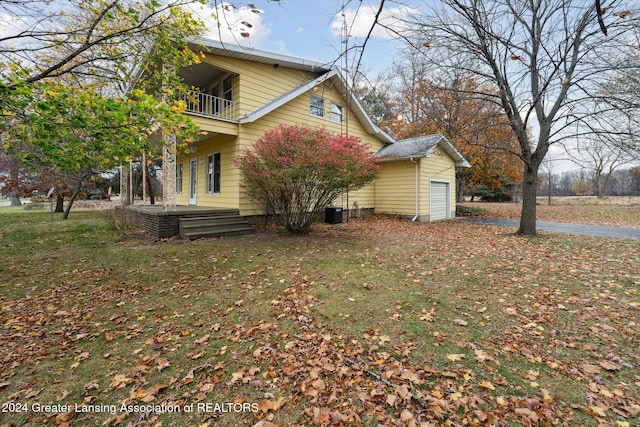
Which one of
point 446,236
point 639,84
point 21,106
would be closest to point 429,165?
point 446,236

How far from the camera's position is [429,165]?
13656mm

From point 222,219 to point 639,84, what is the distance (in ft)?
38.1

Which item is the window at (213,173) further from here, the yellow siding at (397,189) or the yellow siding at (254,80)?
the yellow siding at (397,189)

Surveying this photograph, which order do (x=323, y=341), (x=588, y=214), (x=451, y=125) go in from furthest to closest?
1. (x=451, y=125)
2. (x=588, y=214)
3. (x=323, y=341)

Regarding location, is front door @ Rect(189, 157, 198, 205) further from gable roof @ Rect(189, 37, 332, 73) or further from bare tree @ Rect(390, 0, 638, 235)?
bare tree @ Rect(390, 0, 638, 235)

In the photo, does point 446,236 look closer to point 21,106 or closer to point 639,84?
point 639,84

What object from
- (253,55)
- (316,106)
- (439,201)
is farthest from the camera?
(439,201)

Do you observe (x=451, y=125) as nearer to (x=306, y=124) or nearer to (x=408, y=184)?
(x=408, y=184)

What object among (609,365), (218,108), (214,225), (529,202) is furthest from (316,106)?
(609,365)

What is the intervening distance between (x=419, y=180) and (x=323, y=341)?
11564 millimetres

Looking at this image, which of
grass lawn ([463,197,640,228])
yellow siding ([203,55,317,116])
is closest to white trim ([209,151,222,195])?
yellow siding ([203,55,317,116])

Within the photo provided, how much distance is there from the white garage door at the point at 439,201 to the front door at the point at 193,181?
12.0m

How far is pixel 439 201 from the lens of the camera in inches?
577

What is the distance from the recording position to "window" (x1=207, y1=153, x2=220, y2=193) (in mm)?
11703
